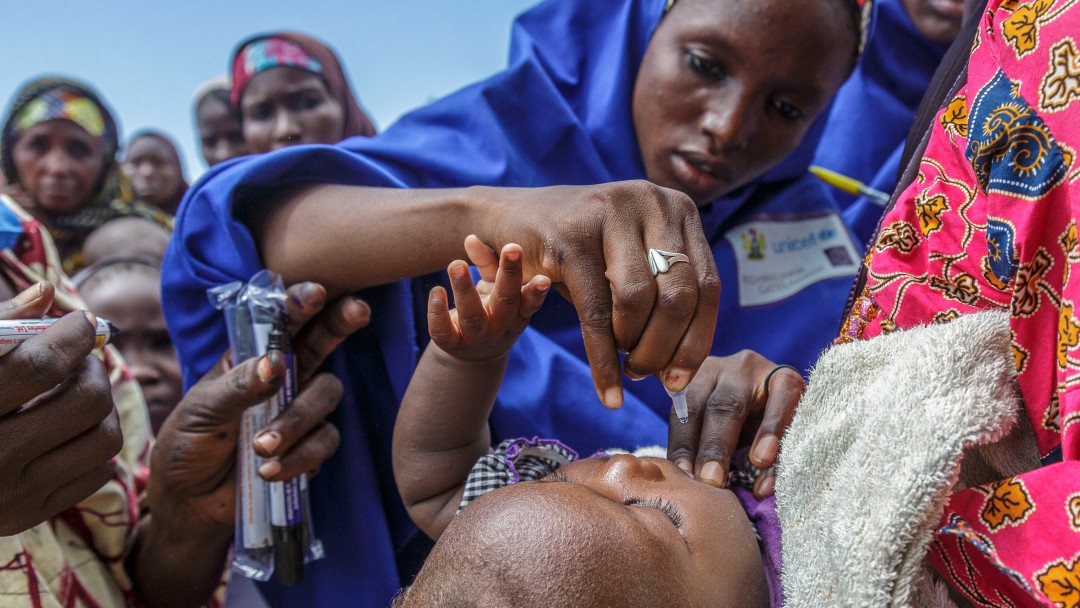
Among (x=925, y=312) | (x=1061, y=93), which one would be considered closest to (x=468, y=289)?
(x=925, y=312)

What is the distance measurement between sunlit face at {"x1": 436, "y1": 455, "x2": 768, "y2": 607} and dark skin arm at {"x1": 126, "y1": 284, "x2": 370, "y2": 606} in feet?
1.63

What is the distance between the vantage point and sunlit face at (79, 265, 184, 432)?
2.36m

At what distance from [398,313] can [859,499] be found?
96 cm

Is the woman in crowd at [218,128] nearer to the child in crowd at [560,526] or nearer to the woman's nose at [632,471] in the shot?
the child in crowd at [560,526]

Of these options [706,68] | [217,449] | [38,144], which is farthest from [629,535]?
[38,144]

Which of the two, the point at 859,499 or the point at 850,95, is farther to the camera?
the point at 850,95

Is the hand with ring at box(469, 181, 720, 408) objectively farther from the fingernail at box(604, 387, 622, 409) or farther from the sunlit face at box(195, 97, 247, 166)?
the sunlit face at box(195, 97, 247, 166)

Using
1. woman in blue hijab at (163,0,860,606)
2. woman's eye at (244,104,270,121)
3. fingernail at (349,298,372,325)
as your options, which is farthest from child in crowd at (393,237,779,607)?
woman's eye at (244,104,270,121)

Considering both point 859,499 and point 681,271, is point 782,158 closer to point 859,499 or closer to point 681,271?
point 681,271

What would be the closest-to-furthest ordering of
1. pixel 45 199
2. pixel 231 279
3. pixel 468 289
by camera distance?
pixel 468 289
pixel 231 279
pixel 45 199

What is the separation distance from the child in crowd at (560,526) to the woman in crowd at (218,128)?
10.8ft

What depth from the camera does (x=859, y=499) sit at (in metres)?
0.82

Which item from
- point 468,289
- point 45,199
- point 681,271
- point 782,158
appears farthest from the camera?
point 45,199

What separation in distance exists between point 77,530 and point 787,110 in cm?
167
